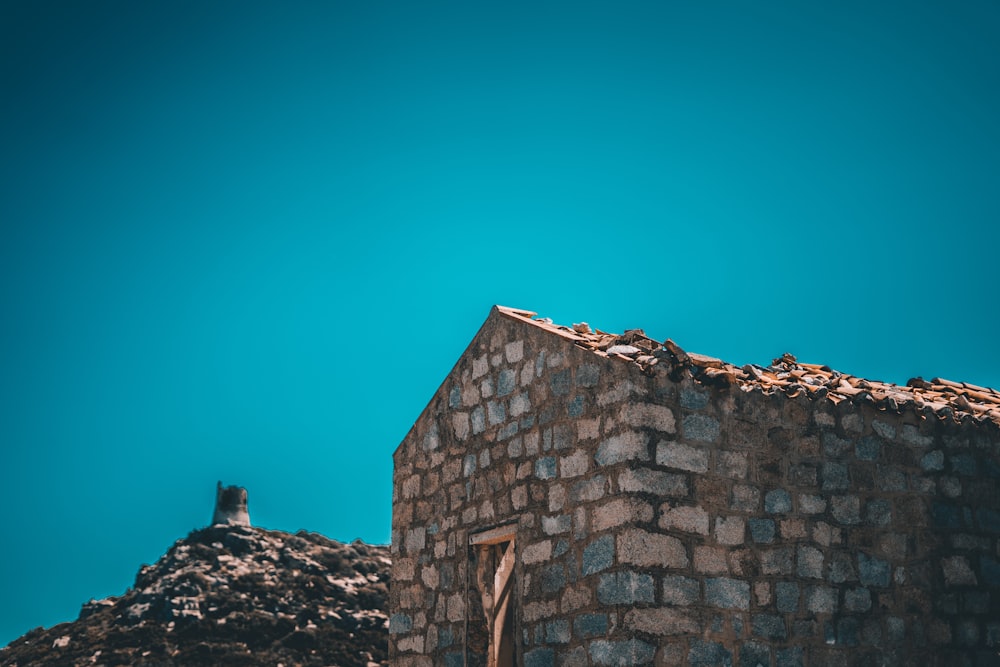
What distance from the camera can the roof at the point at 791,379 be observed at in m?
→ 8.23

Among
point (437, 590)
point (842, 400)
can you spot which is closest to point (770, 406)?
point (842, 400)

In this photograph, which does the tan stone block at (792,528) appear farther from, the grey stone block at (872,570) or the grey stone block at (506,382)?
the grey stone block at (506,382)

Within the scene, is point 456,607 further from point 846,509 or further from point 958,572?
point 958,572

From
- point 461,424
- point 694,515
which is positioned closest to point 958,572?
point 694,515

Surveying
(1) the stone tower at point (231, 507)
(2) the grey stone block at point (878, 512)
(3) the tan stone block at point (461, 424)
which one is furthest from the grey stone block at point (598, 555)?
(1) the stone tower at point (231, 507)

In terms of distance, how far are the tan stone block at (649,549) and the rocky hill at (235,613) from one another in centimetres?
1824

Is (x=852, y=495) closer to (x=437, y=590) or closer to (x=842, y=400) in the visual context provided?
(x=842, y=400)

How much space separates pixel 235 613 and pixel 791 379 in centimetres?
2020

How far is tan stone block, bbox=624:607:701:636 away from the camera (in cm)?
759

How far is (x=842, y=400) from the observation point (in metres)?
8.77

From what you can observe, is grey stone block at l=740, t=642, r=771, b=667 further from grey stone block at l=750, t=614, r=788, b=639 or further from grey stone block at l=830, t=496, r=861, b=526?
grey stone block at l=830, t=496, r=861, b=526

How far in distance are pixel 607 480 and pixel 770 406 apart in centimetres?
144

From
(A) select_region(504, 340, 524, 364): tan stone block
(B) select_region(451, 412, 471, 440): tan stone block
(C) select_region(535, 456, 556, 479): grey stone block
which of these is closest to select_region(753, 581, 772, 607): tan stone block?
(C) select_region(535, 456, 556, 479): grey stone block

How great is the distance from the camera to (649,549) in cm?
773
